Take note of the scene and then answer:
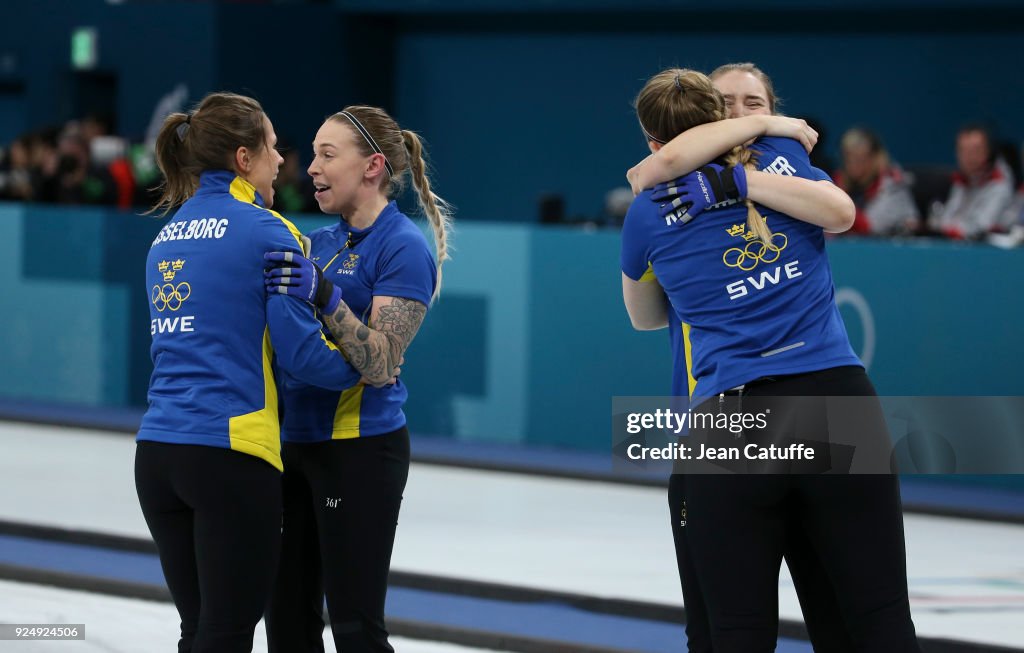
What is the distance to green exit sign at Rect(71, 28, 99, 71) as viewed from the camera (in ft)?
47.1

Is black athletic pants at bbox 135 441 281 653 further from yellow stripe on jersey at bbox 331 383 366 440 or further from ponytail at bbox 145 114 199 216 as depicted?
ponytail at bbox 145 114 199 216

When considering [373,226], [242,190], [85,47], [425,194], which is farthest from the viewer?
[85,47]

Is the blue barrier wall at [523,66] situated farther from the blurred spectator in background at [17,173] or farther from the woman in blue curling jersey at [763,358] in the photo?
the woman in blue curling jersey at [763,358]

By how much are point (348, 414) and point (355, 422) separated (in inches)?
0.9

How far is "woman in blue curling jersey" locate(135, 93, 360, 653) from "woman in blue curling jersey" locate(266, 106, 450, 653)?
20 cm

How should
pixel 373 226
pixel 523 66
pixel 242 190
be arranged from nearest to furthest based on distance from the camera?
pixel 242 190
pixel 373 226
pixel 523 66

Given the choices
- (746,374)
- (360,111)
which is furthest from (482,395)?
(746,374)

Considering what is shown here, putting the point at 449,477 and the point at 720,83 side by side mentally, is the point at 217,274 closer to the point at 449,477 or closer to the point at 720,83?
the point at 720,83

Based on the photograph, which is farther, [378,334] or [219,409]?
[378,334]

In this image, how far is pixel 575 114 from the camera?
1365 cm

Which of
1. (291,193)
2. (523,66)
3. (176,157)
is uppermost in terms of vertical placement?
(523,66)

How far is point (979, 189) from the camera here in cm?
802
